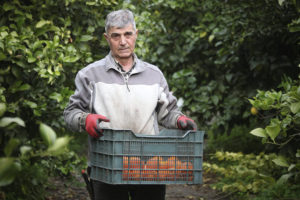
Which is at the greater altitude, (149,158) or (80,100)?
(80,100)

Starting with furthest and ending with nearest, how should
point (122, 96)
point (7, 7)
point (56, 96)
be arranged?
point (56, 96)
point (7, 7)
point (122, 96)

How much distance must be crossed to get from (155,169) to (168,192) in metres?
3.17

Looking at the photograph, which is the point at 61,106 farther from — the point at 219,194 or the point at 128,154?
the point at 219,194

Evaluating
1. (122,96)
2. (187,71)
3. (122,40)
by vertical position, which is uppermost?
(122,40)

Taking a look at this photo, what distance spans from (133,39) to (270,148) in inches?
99.3

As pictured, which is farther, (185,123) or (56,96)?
(56,96)

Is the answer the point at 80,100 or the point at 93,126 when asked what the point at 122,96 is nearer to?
the point at 80,100

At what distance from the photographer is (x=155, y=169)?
2.28 m

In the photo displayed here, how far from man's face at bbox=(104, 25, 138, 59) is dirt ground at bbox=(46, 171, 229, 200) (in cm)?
235

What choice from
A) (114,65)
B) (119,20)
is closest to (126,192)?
(114,65)

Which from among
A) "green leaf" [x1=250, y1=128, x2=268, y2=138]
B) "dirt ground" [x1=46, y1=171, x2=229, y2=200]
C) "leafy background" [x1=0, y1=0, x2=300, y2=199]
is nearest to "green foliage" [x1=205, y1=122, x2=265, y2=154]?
"leafy background" [x1=0, y1=0, x2=300, y2=199]

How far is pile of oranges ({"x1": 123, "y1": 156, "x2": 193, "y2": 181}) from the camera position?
89.0 inches

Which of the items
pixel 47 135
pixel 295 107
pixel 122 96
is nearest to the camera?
pixel 47 135

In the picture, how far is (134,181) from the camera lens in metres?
2.25
